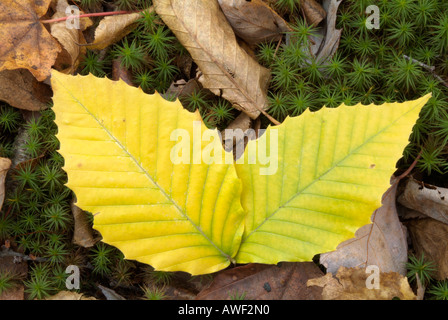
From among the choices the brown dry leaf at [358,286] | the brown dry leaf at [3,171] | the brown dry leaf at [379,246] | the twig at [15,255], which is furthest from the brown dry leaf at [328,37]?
the twig at [15,255]

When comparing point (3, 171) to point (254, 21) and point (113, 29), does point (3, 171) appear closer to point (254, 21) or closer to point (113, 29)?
point (113, 29)

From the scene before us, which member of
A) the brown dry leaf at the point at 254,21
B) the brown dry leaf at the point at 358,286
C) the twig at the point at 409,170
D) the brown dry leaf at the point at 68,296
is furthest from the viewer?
the brown dry leaf at the point at 254,21

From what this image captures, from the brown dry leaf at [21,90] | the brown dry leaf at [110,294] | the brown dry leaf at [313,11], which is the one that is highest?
the brown dry leaf at [313,11]

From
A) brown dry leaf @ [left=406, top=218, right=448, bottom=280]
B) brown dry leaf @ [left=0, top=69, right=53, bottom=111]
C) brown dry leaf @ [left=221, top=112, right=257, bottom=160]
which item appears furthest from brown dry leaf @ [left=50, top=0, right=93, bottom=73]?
brown dry leaf @ [left=406, top=218, right=448, bottom=280]

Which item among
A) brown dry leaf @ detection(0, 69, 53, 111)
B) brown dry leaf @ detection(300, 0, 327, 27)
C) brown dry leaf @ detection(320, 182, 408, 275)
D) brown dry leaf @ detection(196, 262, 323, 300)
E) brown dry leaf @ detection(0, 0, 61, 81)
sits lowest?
brown dry leaf @ detection(196, 262, 323, 300)

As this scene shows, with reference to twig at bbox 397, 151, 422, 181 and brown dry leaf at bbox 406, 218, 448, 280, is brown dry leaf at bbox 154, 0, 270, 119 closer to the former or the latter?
twig at bbox 397, 151, 422, 181

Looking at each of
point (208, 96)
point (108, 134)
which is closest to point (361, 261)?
point (208, 96)

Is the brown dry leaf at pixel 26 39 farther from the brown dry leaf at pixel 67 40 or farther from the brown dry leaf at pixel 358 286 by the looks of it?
the brown dry leaf at pixel 358 286
